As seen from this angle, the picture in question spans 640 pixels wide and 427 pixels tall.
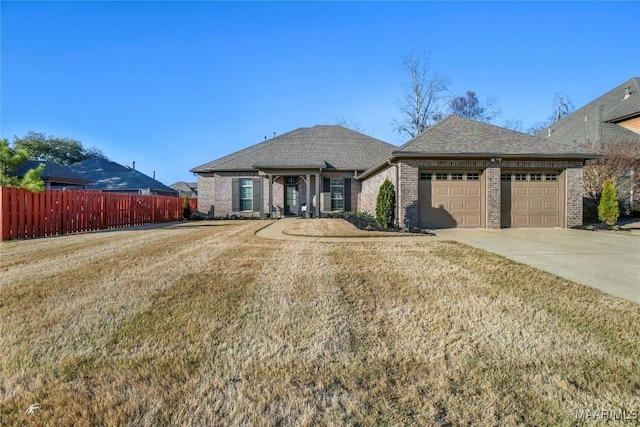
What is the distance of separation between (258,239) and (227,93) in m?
12.5

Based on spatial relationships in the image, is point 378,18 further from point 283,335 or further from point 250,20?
point 283,335

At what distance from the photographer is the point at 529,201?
39.0 ft

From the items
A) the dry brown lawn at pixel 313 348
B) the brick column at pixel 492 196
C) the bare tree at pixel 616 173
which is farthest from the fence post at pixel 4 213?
the bare tree at pixel 616 173

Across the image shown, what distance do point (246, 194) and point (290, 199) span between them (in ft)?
8.74

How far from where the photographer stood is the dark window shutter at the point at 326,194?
18922mm

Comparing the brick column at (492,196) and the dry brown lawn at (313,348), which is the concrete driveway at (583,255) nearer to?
the dry brown lawn at (313,348)

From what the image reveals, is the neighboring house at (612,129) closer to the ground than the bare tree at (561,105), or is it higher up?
closer to the ground

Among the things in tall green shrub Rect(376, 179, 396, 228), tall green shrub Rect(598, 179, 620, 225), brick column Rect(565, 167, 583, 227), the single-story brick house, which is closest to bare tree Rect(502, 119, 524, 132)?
the single-story brick house

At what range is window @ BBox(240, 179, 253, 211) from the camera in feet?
62.7

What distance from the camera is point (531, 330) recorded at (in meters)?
3.04

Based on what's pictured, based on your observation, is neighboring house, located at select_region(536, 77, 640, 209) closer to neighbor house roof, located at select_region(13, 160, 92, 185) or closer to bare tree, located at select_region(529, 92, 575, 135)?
bare tree, located at select_region(529, 92, 575, 135)

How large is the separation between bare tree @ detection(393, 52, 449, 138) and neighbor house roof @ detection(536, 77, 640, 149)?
9885 mm

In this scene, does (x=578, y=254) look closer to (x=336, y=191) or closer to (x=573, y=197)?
(x=573, y=197)

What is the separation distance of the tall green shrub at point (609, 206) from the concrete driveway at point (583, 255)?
1.65m
